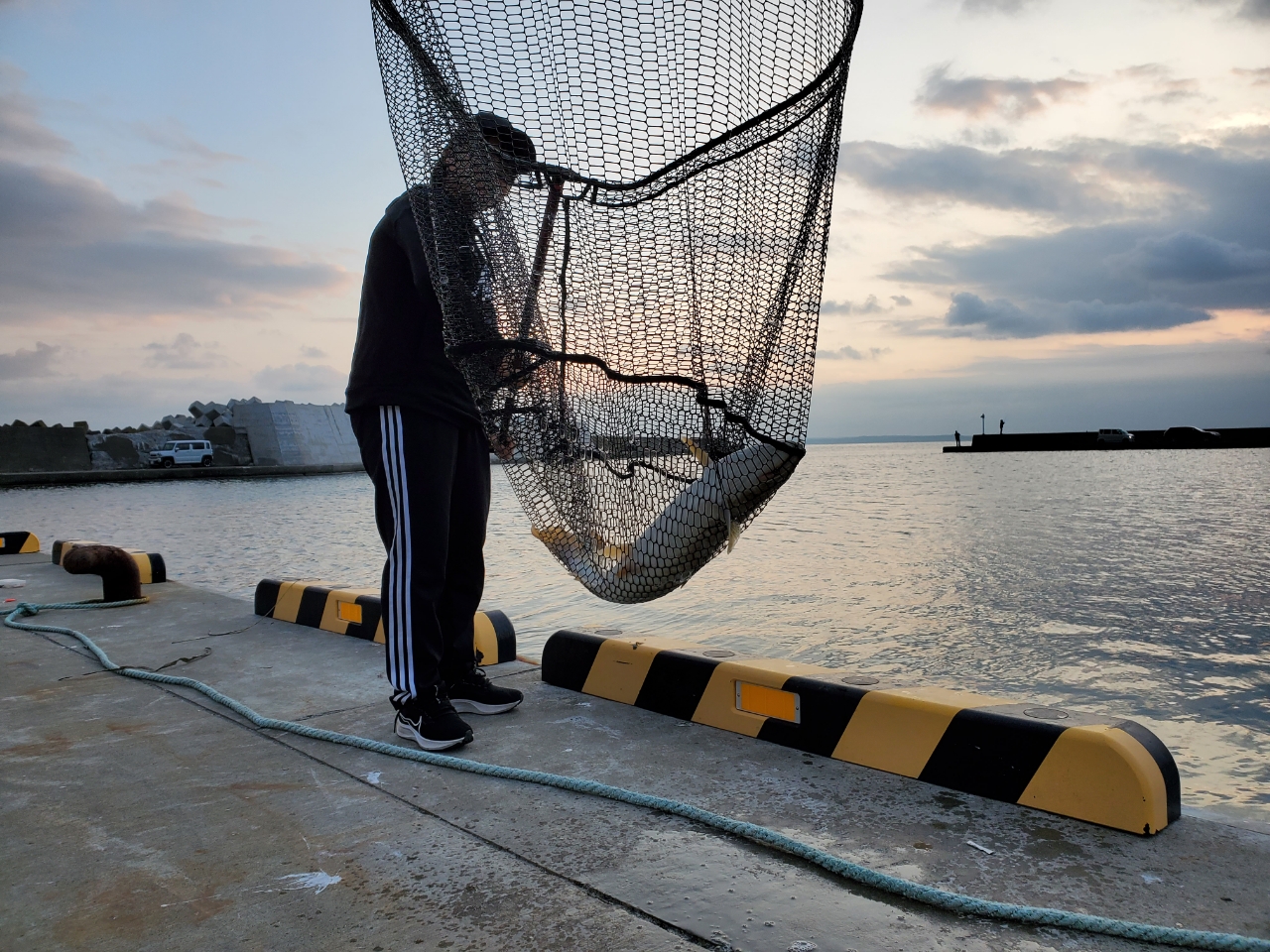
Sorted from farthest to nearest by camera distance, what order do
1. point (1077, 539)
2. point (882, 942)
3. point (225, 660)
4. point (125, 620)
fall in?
point (1077, 539), point (125, 620), point (225, 660), point (882, 942)

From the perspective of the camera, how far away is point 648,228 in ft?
7.73

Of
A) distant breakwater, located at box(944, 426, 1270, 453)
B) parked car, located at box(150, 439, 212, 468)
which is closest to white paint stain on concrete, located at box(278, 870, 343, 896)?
parked car, located at box(150, 439, 212, 468)

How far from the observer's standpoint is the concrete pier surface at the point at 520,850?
165 centimetres

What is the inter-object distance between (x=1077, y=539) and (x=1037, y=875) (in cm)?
1358

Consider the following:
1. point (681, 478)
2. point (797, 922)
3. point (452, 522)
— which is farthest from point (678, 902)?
point (452, 522)

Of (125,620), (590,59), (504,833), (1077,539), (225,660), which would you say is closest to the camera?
(504,833)

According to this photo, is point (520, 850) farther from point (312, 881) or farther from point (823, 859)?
point (823, 859)

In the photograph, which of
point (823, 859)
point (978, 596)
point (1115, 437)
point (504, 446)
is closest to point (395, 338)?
point (504, 446)

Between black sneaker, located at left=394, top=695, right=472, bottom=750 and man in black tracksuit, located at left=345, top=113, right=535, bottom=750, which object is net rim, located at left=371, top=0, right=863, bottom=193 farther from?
black sneaker, located at left=394, top=695, right=472, bottom=750

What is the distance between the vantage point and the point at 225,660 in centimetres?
415

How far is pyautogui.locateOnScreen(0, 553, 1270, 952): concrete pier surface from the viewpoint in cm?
165

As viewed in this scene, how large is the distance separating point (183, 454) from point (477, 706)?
5328 cm

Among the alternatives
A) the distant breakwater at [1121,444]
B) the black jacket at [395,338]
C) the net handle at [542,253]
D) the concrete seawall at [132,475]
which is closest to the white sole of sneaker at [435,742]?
the black jacket at [395,338]

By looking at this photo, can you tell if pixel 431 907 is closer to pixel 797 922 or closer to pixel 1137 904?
pixel 797 922
